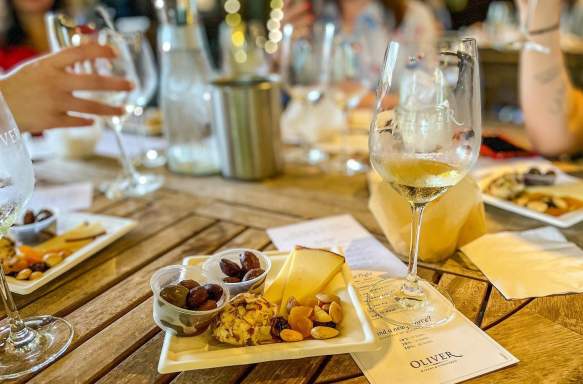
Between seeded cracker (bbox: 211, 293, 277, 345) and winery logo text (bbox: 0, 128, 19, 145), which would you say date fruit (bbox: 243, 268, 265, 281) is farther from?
winery logo text (bbox: 0, 128, 19, 145)

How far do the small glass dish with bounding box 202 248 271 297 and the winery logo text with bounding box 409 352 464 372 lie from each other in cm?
19

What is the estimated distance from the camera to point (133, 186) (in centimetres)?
103

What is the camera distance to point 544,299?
22.1 inches

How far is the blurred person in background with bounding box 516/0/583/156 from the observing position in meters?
1.05

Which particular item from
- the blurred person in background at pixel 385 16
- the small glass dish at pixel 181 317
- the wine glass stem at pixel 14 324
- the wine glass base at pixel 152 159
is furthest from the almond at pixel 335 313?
the blurred person in background at pixel 385 16

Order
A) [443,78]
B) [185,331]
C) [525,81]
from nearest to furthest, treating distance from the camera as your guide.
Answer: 1. [185,331]
2. [443,78]
3. [525,81]

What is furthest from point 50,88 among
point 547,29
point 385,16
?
point 385,16

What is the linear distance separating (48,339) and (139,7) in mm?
4978

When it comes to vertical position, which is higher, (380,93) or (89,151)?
(380,93)

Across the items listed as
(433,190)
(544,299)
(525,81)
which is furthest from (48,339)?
(525,81)

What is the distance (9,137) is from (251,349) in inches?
13.4

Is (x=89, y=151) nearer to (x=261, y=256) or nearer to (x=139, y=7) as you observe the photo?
(x=261, y=256)

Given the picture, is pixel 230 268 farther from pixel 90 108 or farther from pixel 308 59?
pixel 308 59

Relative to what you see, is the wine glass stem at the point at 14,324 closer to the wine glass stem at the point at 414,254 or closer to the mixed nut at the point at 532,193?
the wine glass stem at the point at 414,254
